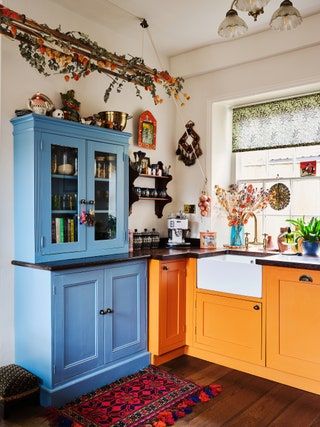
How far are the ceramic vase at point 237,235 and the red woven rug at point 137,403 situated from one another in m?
1.41

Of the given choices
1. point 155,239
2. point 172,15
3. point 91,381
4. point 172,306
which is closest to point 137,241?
point 155,239

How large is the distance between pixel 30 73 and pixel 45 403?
2299mm

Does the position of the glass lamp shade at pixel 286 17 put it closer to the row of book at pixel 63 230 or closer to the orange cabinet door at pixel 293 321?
the orange cabinet door at pixel 293 321

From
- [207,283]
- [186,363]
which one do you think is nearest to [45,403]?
[186,363]

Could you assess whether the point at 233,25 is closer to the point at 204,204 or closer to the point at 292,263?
the point at 292,263

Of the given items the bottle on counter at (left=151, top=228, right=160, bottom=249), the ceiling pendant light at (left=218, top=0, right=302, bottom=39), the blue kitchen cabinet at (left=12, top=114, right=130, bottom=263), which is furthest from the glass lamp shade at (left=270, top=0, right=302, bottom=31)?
the bottle on counter at (left=151, top=228, right=160, bottom=249)

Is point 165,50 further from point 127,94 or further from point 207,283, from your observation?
point 207,283

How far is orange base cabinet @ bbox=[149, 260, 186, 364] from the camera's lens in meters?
3.34

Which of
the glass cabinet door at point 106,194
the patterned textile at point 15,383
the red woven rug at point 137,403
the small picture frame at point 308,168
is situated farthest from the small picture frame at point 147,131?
the patterned textile at point 15,383

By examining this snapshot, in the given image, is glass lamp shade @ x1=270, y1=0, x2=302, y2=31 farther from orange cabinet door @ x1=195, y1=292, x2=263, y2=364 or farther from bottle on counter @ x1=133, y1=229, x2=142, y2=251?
bottle on counter @ x1=133, y1=229, x2=142, y2=251

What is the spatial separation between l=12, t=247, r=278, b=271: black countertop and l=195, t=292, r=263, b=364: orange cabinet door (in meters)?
0.37

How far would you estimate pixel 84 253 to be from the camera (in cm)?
304

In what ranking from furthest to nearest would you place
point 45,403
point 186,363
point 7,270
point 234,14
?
point 186,363, point 7,270, point 45,403, point 234,14

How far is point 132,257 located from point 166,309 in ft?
1.88
